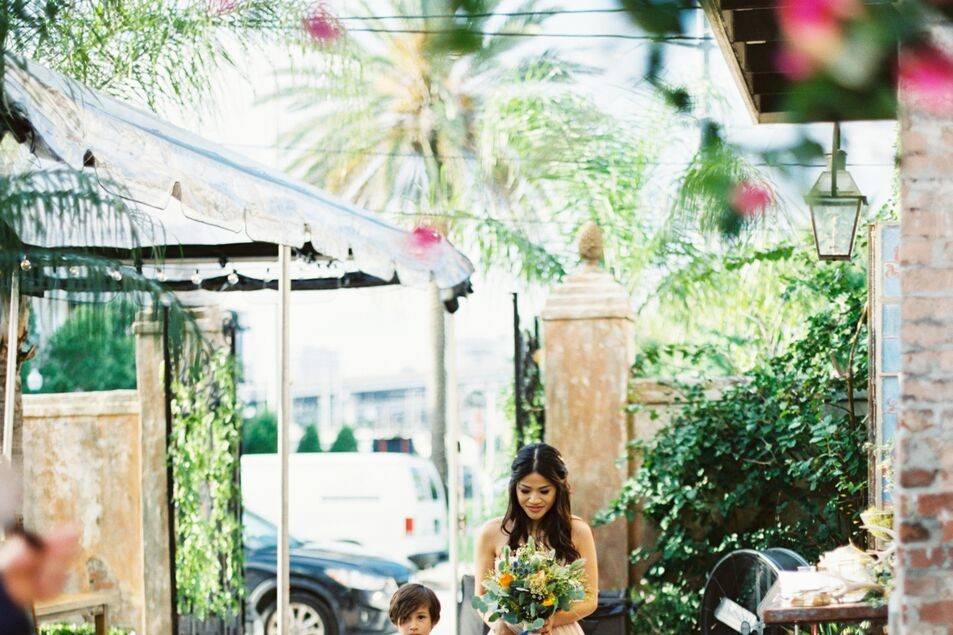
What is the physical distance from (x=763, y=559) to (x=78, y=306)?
290 centimetres

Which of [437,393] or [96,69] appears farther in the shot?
[437,393]

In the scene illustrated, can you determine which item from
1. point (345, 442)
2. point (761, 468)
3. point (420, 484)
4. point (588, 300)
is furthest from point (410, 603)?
point (345, 442)

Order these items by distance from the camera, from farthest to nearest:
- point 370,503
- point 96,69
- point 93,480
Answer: point 370,503 < point 93,480 < point 96,69

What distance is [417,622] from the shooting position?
5.14m

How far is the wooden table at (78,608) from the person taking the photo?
7.49m

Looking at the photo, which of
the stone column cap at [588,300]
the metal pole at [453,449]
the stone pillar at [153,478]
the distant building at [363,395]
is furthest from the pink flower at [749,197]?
the distant building at [363,395]

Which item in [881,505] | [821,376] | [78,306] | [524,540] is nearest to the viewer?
[78,306]

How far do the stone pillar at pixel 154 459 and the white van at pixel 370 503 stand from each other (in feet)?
21.9

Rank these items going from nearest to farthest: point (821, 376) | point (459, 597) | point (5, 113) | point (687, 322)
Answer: point (5, 113) < point (821, 376) < point (459, 597) < point (687, 322)

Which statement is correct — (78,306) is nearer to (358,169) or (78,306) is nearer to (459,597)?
(459,597)

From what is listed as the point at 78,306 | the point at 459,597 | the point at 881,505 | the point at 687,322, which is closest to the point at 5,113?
the point at 78,306

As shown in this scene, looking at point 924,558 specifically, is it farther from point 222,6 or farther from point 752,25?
point 222,6

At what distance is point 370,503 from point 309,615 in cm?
582

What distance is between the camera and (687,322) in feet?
52.9
